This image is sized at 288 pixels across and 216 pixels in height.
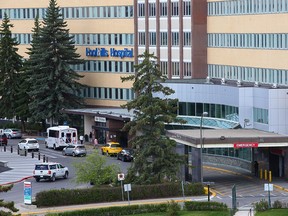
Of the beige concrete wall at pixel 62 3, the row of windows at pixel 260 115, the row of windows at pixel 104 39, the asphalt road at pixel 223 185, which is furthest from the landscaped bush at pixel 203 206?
the beige concrete wall at pixel 62 3

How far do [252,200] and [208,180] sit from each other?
13.8 metres

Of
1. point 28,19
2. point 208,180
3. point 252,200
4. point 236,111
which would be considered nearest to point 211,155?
point 236,111

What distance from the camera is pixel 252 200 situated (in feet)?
300

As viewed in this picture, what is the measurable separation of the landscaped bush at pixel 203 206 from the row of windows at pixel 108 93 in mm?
60133

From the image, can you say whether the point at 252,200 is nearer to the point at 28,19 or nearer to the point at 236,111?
the point at 236,111

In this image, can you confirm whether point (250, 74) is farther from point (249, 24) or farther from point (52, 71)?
point (52, 71)

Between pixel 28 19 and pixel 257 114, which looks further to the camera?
pixel 28 19

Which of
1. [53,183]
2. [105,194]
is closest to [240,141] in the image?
[105,194]

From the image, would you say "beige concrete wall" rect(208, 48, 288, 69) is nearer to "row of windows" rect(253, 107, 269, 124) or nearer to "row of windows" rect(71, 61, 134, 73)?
"row of windows" rect(253, 107, 269, 124)

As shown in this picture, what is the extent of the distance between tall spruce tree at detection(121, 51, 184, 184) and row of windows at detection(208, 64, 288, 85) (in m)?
17.4

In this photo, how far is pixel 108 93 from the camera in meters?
149

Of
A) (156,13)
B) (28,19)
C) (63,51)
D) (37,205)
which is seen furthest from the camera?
(28,19)

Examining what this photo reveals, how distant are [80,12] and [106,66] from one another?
846 cm

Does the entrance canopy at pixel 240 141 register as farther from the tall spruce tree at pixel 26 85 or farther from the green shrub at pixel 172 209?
the tall spruce tree at pixel 26 85
